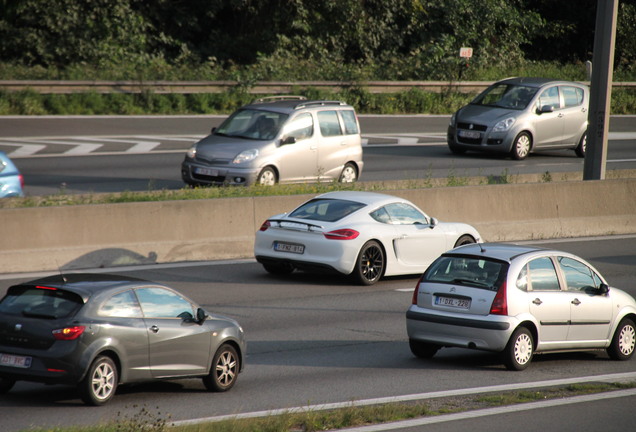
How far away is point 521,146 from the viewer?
29500 millimetres

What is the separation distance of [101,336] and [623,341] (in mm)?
6876

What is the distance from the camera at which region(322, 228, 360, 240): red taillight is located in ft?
52.4

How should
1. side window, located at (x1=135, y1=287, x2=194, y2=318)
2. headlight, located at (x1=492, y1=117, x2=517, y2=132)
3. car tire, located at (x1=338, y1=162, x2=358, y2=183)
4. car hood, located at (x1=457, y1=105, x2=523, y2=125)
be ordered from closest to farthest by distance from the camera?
side window, located at (x1=135, y1=287, x2=194, y2=318)
car tire, located at (x1=338, y1=162, x2=358, y2=183)
headlight, located at (x1=492, y1=117, x2=517, y2=132)
car hood, located at (x1=457, y1=105, x2=523, y2=125)

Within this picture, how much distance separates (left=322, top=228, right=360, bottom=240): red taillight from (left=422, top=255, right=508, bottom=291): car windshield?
3703 mm

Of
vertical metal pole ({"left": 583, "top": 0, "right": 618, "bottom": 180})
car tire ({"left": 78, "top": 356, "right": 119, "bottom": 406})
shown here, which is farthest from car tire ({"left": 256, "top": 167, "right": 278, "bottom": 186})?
car tire ({"left": 78, "top": 356, "right": 119, "bottom": 406})

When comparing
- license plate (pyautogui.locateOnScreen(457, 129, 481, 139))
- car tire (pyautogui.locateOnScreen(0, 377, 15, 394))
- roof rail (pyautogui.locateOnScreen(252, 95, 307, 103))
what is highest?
roof rail (pyautogui.locateOnScreen(252, 95, 307, 103))

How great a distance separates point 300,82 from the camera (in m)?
37.0

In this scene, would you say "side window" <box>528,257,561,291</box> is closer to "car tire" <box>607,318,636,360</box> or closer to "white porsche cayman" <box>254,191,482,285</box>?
"car tire" <box>607,318,636,360</box>

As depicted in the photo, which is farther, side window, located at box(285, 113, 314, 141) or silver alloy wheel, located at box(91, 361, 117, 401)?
side window, located at box(285, 113, 314, 141)

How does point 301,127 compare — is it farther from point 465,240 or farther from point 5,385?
point 5,385

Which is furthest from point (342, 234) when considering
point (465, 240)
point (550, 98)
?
point (550, 98)

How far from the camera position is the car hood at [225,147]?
838 inches

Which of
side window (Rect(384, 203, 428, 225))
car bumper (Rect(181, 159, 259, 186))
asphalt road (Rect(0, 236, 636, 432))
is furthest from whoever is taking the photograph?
car bumper (Rect(181, 159, 259, 186))

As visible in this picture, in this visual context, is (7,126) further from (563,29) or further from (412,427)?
(563,29)
